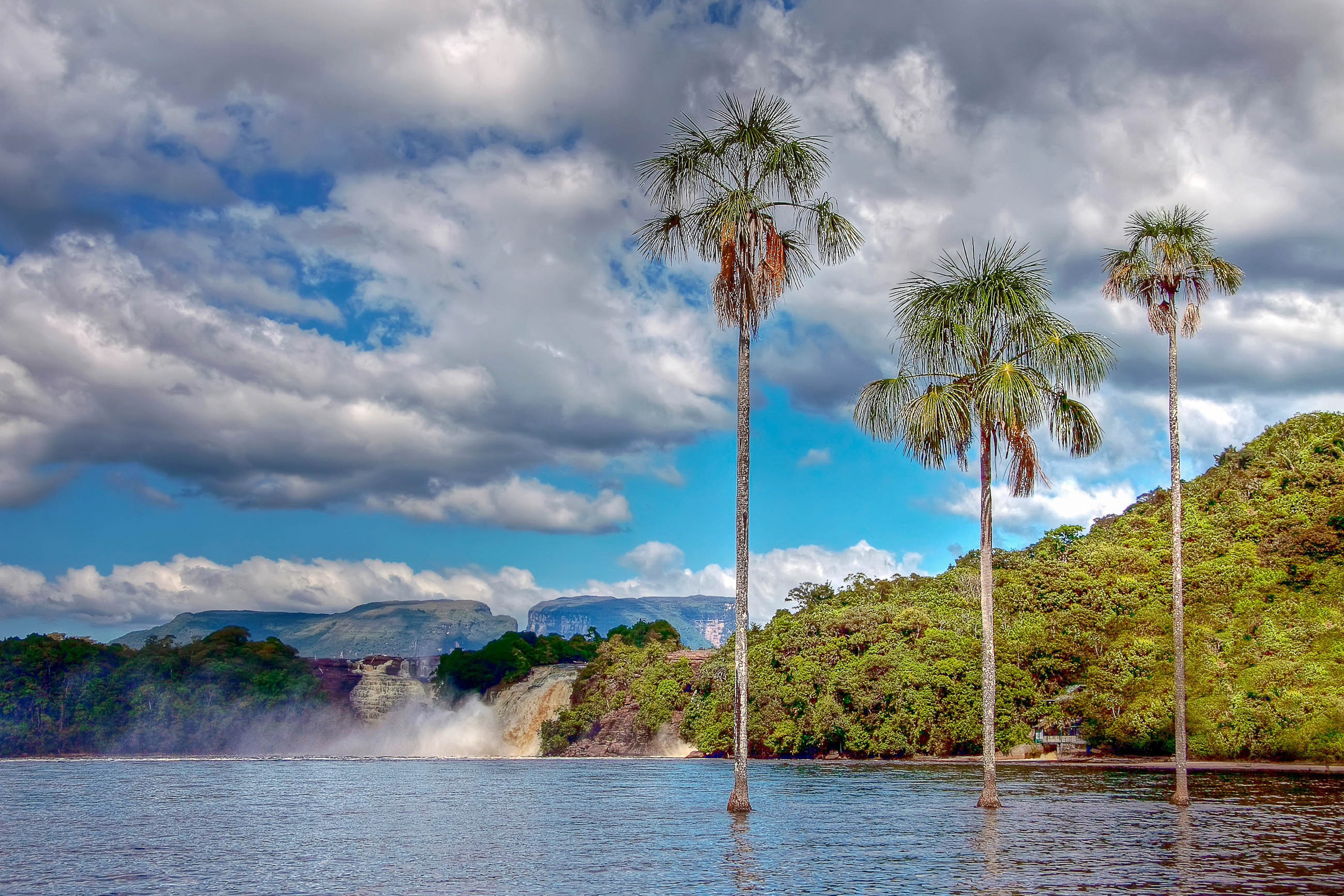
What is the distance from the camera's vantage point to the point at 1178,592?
33.2 meters

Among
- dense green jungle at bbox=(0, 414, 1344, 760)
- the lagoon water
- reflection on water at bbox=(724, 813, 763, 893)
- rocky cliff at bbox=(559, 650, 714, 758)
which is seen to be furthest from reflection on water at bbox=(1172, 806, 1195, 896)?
rocky cliff at bbox=(559, 650, 714, 758)

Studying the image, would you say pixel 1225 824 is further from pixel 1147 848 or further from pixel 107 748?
pixel 107 748

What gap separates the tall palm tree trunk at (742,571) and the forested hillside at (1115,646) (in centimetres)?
3428

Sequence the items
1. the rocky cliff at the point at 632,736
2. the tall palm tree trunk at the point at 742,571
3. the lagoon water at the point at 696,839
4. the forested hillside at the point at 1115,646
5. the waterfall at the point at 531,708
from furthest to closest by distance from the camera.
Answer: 1. the waterfall at the point at 531,708
2. the rocky cliff at the point at 632,736
3. the forested hillside at the point at 1115,646
4. the tall palm tree trunk at the point at 742,571
5. the lagoon water at the point at 696,839

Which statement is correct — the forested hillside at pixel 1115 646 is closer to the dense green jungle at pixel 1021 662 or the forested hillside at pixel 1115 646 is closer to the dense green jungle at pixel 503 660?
the dense green jungle at pixel 1021 662

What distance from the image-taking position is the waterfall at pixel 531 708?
115 metres

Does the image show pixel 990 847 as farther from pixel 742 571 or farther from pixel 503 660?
pixel 503 660

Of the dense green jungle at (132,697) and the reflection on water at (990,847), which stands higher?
the reflection on water at (990,847)

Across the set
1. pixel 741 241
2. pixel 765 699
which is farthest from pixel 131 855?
pixel 765 699

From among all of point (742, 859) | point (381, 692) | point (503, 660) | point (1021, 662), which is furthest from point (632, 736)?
point (742, 859)

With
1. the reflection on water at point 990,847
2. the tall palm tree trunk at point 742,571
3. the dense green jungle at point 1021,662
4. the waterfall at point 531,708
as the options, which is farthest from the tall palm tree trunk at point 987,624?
the waterfall at point 531,708

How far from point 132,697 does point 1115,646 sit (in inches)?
4391

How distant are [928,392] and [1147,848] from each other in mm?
14131

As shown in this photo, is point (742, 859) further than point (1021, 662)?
No
